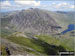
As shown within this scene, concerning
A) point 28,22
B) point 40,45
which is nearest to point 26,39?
point 40,45

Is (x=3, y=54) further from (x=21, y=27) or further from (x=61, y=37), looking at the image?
(x=61, y=37)

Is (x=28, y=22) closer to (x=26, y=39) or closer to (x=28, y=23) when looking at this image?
(x=28, y=23)

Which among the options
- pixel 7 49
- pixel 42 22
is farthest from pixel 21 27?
pixel 42 22

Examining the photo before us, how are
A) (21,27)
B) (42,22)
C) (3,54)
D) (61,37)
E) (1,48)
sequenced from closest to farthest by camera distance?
(3,54) → (1,48) → (21,27) → (61,37) → (42,22)

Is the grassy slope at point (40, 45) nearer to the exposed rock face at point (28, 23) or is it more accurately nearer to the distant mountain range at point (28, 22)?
the distant mountain range at point (28, 22)

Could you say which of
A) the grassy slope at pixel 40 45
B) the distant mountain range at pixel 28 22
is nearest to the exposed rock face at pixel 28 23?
the distant mountain range at pixel 28 22

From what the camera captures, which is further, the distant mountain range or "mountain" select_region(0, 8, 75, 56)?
the distant mountain range

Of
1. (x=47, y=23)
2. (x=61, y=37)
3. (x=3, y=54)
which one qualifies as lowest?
(x=3, y=54)

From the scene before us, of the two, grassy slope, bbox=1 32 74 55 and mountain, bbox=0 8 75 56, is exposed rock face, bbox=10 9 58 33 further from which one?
grassy slope, bbox=1 32 74 55

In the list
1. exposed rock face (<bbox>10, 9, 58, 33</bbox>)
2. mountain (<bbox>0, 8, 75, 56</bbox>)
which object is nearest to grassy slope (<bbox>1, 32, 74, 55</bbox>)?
mountain (<bbox>0, 8, 75, 56</bbox>)

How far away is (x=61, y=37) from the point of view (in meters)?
72.4

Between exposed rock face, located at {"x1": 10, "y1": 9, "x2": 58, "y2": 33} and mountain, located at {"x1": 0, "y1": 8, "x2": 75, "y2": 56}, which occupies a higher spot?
exposed rock face, located at {"x1": 10, "y1": 9, "x2": 58, "y2": 33}

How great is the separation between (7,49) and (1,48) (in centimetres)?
107

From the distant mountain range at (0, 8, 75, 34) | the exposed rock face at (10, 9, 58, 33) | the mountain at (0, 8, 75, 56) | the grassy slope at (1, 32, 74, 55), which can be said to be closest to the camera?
the mountain at (0, 8, 75, 56)
